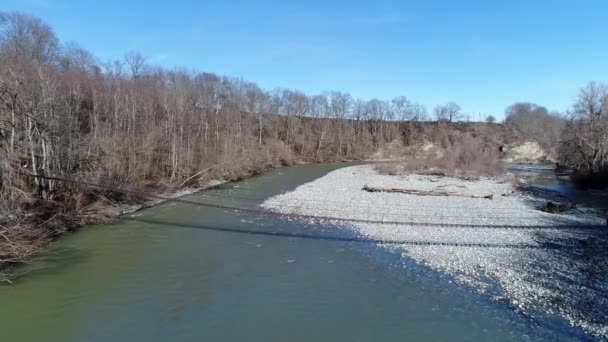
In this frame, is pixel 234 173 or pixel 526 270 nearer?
pixel 526 270

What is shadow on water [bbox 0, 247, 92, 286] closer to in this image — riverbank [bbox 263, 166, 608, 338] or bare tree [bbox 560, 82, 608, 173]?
riverbank [bbox 263, 166, 608, 338]

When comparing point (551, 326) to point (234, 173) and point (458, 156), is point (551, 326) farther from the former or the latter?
point (458, 156)

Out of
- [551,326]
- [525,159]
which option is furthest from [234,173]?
[525,159]

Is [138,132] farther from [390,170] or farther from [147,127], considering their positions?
[390,170]

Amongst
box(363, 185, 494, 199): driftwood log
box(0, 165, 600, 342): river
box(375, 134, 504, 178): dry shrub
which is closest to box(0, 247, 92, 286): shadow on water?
box(0, 165, 600, 342): river

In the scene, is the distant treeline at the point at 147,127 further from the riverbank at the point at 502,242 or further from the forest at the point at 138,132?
the riverbank at the point at 502,242

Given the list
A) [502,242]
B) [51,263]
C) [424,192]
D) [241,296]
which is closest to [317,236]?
[241,296]

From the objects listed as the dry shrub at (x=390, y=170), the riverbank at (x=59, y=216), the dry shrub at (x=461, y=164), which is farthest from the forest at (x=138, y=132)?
the dry shrub at (x=390, y=170)
